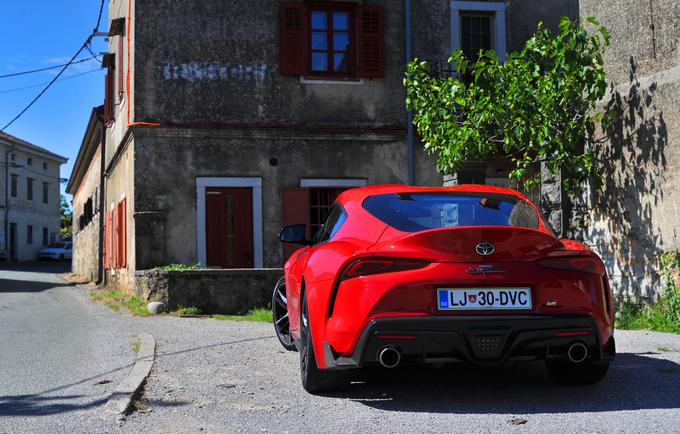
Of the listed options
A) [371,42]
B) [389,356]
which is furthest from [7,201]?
[389,356]

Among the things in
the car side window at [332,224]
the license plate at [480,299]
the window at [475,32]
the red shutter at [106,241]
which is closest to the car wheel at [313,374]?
the car side window at [332,224]

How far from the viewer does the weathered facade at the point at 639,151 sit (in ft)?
26.3

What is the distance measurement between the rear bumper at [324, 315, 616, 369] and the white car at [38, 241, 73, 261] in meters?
52.7

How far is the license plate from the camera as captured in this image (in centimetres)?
421

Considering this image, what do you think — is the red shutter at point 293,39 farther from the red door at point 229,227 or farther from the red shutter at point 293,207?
the red door at point 229,227

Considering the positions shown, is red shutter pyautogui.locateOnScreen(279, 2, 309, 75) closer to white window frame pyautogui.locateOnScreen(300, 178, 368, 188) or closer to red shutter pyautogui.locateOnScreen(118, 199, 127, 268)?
white window frame pyautogui.locateOnScreen(300, 178, 368, 188)

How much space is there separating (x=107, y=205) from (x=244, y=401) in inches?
670

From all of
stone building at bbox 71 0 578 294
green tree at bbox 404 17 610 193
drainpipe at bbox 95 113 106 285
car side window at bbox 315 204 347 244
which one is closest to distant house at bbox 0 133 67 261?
drainpipe at bbox 95 113 106 285

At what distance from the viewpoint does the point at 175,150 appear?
46.7ft

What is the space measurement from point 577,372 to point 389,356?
151 cm

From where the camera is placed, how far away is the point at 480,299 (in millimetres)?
4234

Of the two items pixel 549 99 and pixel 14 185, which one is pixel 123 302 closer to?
pixel 549 99

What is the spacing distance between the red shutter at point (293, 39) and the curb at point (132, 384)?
841cm

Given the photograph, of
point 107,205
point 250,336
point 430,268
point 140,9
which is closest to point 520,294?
point 430,268
